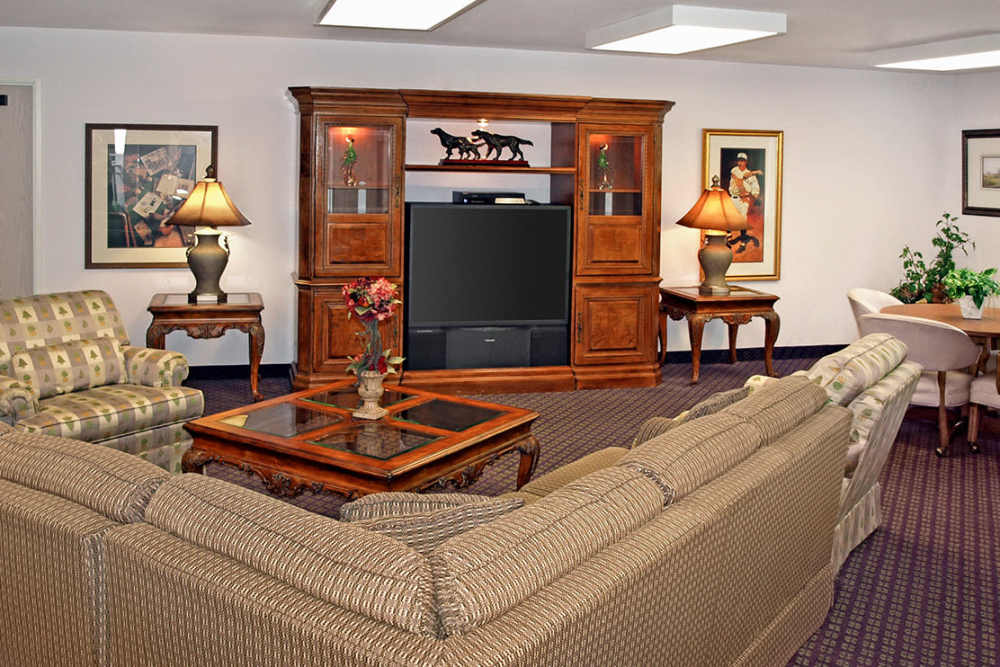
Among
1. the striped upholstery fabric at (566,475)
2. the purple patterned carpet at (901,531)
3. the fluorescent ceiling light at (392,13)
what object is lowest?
the purple patterned carpet at (901,531)

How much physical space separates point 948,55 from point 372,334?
15.0 feet

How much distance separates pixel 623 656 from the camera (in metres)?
2.03

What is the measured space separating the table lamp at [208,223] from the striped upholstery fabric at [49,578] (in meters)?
4.09

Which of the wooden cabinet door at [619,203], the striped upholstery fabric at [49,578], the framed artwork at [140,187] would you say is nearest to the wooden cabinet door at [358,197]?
the framed artwork at [140,187]

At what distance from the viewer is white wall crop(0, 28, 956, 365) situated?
6.66m

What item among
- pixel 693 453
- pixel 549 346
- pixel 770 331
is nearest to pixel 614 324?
pixel 549 346

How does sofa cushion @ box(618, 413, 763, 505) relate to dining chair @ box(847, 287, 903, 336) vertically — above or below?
below

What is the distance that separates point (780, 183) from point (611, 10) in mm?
3058

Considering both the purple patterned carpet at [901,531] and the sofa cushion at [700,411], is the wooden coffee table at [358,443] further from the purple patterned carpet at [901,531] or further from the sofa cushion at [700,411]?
the sofa cushion at [700,411]

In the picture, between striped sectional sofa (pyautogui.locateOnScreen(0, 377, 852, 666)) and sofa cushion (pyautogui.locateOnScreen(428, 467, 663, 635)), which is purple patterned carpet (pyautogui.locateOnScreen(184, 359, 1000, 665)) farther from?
sofa cushion (pyautogui.locateOnScreen(428, 467, 663, 635))

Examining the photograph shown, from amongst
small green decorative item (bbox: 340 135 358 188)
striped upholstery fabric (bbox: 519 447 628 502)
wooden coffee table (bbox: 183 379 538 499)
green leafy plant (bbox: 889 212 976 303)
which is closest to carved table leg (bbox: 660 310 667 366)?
green leafy plant (bbox: 889 212 976 303)

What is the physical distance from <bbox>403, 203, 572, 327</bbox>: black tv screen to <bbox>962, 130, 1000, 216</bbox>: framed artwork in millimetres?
3798

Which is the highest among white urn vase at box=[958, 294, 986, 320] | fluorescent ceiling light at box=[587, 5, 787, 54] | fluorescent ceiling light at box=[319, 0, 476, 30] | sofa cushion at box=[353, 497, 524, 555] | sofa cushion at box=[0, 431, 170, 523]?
fluorescent ceiling light at box=[587, 5, 787, 54]

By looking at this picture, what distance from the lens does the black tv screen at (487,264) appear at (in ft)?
22.5
